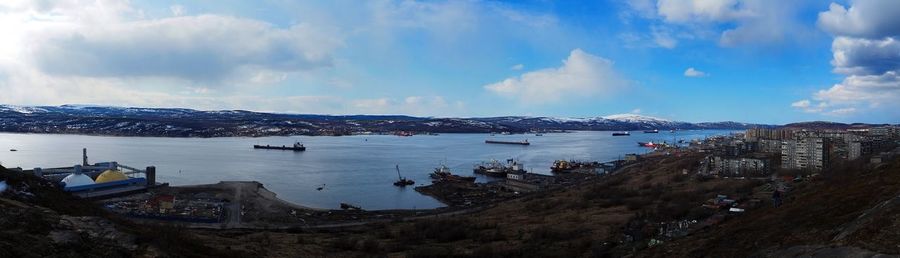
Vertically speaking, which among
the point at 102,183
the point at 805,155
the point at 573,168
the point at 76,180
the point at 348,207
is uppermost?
the point at 805,155

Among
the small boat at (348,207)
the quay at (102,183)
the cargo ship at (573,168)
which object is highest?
the quay at (102,183)

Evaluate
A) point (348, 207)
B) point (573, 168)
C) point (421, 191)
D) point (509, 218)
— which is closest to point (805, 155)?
point (573, 168)

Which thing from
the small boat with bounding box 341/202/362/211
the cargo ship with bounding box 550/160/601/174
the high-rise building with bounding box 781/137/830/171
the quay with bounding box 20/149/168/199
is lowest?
the small boat with bounding box 341/202/362/211

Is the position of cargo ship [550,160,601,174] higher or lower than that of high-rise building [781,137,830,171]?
lower

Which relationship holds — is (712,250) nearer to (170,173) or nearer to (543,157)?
(170,173)

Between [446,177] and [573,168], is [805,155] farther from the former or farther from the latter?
[446,177]

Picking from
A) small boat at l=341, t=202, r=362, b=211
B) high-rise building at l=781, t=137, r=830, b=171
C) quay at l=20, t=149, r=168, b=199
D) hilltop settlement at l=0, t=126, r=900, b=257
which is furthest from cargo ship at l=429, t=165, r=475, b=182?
high-rise building at l=781, t=137, r=830, b=171

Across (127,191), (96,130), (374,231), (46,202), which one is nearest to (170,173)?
(127,191)

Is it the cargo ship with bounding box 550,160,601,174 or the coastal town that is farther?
the cargo ship with bounding box 550,160,601,174

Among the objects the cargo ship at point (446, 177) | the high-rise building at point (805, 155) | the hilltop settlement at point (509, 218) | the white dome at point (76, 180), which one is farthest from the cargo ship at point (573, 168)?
the white dome at point (76, 180)

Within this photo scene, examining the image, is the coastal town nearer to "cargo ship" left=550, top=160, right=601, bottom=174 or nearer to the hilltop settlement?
the hilltop settlement

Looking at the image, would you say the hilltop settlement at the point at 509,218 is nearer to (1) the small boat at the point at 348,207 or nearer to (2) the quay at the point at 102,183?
(2) the quay at the point at 102,183
